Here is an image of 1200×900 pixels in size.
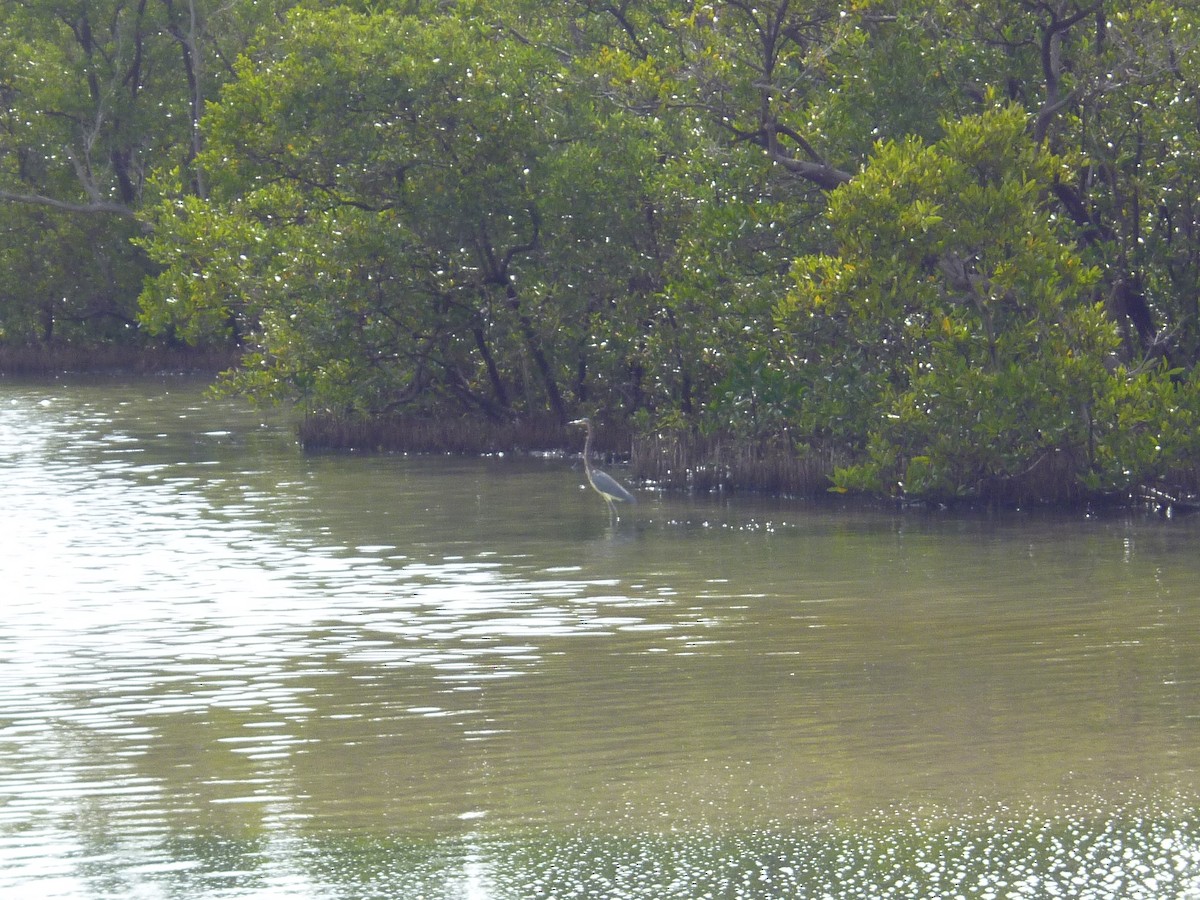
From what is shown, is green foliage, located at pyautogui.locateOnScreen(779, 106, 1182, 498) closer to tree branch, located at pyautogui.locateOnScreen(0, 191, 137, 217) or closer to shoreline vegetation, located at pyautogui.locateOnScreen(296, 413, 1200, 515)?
shoreline vegetation, located at pyautogui.locateOnScreen(296, 413, 1200, 515)

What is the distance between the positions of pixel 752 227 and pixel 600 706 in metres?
8.73

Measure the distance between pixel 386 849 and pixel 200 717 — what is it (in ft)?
7.16

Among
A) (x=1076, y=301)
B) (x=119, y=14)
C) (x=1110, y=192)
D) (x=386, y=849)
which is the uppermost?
(x=119, y=14)

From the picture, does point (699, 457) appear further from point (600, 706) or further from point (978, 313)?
point (600, 706)

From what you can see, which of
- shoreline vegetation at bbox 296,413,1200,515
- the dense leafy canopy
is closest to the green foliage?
the dense leafy canopy

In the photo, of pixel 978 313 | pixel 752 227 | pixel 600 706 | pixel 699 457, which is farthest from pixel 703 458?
pixel 600 706

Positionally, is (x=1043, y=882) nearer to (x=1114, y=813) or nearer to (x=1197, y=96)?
(x=1114, y=813)

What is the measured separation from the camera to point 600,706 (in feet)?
26.2

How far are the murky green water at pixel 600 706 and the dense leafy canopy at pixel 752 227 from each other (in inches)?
41.1

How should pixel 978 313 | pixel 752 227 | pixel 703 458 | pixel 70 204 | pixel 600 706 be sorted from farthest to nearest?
pixel 70 204 → pixel 703 458 → pixel 752 227 → pixel 978 313 → pixel 600 706

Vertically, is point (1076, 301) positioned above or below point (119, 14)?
below

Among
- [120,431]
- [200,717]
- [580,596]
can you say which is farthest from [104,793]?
[120,431]

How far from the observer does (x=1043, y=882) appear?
18.1ft

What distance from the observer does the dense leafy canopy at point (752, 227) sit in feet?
46.5
